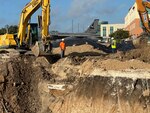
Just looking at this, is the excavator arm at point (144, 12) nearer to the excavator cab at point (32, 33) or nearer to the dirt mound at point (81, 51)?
the dirt mound at point (81, 51)

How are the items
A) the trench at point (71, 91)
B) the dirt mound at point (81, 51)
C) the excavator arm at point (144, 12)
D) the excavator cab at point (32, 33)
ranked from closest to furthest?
1. the trench at point (71, 91)
2. the excavator arm at point (144, 12)
3. the dirt mound at point (81, 51)
4. the excavator cab at point (32, 33)

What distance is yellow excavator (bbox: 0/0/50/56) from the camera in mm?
Answer: 17578

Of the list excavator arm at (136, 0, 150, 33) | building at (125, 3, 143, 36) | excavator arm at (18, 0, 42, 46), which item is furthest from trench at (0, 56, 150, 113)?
building at (125, 3, 143, 36)

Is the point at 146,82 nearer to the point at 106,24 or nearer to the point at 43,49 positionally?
the point at 43,49

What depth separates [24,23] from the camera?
20375 mm

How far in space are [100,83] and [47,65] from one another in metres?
4.38

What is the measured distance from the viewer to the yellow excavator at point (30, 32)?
17578 millimetres

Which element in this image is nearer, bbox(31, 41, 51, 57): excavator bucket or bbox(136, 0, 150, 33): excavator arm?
bbox(31, 41, 51, 57): excavator bucket

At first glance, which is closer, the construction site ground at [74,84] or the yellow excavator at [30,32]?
the construction site ground at [74,84]

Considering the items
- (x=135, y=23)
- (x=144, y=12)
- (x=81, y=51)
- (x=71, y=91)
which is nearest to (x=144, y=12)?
(x=144, y=12)

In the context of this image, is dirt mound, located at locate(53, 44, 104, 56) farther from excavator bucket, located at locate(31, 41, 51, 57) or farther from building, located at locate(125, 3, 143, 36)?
building, located at locate(125, 3, 143, 36)

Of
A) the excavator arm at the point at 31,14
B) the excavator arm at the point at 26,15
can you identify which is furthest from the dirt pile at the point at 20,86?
the excavator arm at the point at 26,15

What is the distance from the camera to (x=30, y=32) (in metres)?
22.9

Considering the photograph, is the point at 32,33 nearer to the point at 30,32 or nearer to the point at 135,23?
the point at 30,32
